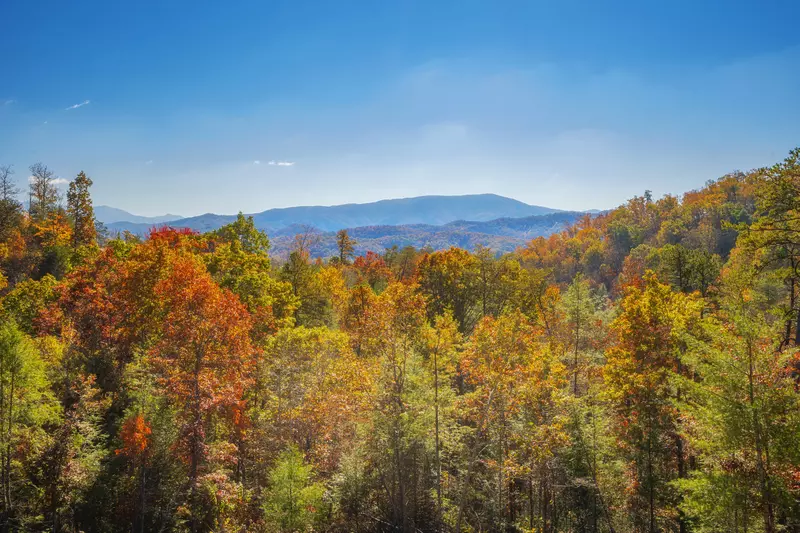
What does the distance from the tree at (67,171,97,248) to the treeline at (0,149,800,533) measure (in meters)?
27.1

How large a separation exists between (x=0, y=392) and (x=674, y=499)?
32968 mm

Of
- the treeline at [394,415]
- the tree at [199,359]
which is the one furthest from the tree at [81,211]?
the tree at [199,359]

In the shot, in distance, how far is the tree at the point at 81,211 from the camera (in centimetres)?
5038

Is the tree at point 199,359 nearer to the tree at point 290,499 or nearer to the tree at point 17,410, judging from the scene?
the tree at point 290,499

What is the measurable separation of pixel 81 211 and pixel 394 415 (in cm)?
5278

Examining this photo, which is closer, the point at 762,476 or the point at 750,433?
the point at 762,476

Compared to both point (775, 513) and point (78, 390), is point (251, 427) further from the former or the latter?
point (775, 513)

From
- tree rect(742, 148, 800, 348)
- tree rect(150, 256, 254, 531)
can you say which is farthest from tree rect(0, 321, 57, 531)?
tree rect(742, 148, 800, 348)

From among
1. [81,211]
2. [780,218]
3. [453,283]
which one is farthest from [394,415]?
[81,211]

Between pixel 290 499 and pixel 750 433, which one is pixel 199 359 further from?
pixel 750 433

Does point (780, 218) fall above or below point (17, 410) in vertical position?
above

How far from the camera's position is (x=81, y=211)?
5206 centimetres

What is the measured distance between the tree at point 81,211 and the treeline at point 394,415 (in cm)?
2714

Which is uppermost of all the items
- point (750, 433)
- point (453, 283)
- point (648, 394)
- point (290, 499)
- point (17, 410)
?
point (453, 283)
